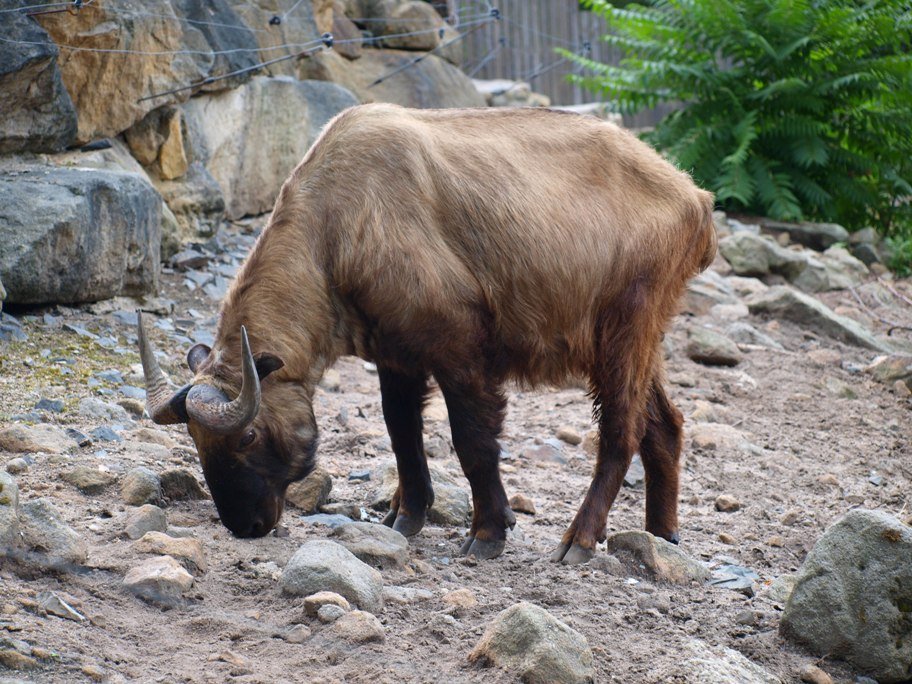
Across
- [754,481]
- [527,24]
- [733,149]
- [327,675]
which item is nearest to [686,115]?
[733,149]

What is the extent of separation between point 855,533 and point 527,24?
16.3 meters

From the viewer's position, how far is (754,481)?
22.2ft

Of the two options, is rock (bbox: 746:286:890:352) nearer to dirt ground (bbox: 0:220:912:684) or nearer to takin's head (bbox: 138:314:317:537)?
dirt ground (bbox: 0:220:912:684)

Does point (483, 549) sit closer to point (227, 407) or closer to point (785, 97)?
point (227, 407)

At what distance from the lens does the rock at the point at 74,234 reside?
6.80 metres

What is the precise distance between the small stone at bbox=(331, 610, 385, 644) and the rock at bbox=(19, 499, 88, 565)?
1.05 metres

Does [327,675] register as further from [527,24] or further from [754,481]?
[527,24]

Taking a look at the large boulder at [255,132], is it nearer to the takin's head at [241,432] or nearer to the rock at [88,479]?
the rock at [88,479]

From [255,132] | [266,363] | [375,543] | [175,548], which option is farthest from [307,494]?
[255,132]

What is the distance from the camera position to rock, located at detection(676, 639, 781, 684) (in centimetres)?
387

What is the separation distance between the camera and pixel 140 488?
5.04 m

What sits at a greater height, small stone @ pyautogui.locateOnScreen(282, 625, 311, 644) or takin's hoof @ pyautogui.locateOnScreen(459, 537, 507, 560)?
small stone @ pyautogui.locateOnScreen(282, 625, 311, 644)

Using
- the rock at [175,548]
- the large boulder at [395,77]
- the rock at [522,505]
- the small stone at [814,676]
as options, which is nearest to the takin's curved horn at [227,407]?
the rock at [175,548]

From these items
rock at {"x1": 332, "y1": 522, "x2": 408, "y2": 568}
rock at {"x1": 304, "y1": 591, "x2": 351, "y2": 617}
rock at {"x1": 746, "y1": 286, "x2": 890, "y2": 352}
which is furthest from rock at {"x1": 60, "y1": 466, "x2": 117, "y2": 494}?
rock at {"x1": 746, "y1": 286, "x2": 890, "y2": 352}
